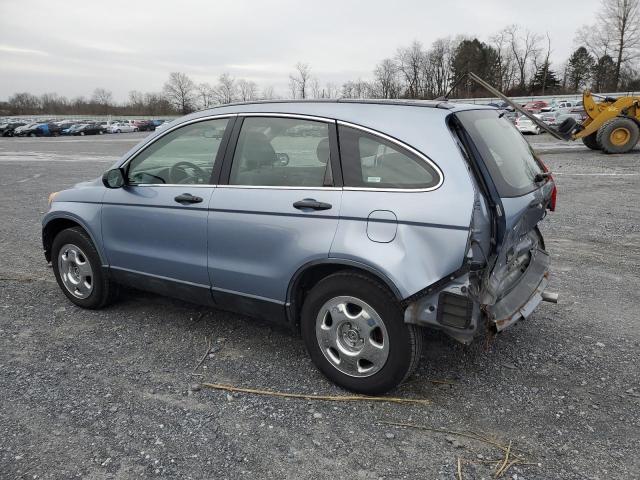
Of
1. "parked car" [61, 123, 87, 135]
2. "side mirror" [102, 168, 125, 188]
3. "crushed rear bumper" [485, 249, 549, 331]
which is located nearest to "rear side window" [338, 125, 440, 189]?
"crushed rear bumper" [485, 249, 549, 331]

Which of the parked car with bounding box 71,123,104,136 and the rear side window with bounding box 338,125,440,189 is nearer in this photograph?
the rear side window with bounding box 338,125,440,189

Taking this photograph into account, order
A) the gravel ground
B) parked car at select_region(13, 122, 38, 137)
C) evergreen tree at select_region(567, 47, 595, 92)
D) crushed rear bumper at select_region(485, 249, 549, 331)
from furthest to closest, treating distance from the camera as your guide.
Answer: evergreen tree at select_region(567, 47, 595, 92) → parked car at select_region(13, 122, 38, 137) → crushed rear bumper at select_region(485, 249, 549, 331) → the gravel ground

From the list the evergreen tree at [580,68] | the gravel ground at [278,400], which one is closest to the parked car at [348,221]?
the gravel ground at [278,400]

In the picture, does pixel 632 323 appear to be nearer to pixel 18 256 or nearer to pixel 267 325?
pixel 267 325

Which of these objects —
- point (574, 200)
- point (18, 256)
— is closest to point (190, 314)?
point (18, 256)

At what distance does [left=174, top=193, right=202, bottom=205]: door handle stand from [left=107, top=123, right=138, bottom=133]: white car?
60.5 m

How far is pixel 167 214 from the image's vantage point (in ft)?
12.3

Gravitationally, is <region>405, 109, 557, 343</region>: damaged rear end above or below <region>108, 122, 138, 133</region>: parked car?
below

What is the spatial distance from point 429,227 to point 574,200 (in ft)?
25.9

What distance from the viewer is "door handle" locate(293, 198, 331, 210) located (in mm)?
3045

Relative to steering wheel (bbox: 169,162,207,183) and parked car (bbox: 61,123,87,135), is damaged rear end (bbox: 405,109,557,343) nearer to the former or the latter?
steering wheel (bbox: 169,162,207,183)

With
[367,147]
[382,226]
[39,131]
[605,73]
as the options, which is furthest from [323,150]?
[605,73]

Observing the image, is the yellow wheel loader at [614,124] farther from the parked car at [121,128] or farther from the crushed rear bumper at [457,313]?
the parked car at [121,128]

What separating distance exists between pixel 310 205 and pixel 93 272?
2.33 meters
